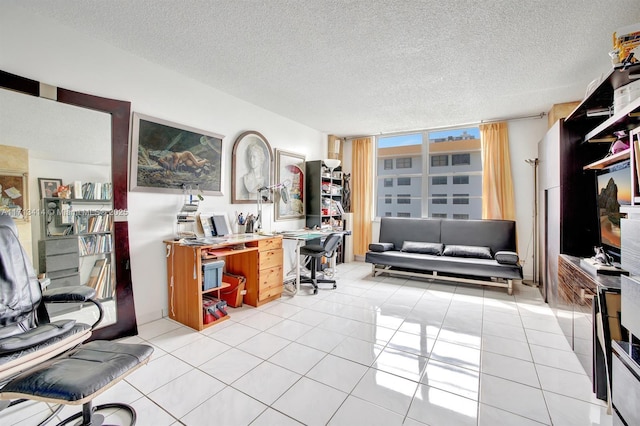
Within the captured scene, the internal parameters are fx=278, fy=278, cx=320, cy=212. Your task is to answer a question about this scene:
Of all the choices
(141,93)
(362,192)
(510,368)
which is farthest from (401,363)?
(362,192)

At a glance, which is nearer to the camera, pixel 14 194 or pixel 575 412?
pixel 575 412

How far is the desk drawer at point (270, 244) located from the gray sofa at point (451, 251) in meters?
1.82

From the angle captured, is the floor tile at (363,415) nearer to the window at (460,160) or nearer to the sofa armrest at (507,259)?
the sofa armrest at (507,259)

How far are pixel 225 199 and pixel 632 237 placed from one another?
11.7ft

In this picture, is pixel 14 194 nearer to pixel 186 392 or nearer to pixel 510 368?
pixel 186 392

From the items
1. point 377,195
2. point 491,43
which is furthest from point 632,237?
point 377,195

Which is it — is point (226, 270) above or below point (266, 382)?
above

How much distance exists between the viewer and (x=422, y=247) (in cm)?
470

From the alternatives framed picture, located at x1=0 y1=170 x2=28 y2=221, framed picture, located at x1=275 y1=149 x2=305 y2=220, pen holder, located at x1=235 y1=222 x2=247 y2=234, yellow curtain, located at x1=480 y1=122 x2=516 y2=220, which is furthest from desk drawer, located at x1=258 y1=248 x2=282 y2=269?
yellow curtain, located at x1=480 y1=122 x2=516 y2=220

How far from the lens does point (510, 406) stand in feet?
5.60

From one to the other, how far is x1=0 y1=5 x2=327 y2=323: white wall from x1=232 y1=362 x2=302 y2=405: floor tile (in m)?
1.53

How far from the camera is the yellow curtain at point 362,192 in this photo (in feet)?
18.9

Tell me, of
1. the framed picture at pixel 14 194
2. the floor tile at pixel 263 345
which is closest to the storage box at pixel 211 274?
the floor tile at pixel 263 345

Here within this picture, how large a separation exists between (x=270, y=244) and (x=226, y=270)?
2.29 ft
